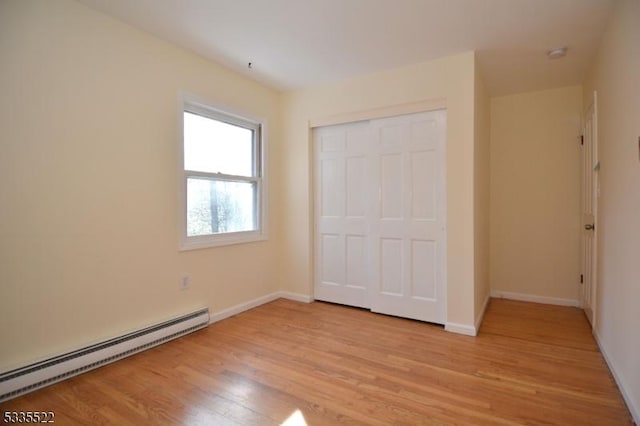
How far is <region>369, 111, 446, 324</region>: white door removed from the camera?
10.7 feet

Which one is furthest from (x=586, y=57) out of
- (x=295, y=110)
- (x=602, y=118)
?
(x=295, y=110)

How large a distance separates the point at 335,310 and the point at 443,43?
2.92 metres

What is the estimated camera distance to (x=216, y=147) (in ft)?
11.3

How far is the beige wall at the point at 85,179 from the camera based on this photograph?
80.8 inches

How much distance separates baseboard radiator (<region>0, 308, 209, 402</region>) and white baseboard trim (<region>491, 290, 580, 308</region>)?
3.74 meters

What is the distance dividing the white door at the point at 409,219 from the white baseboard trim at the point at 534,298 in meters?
1.58

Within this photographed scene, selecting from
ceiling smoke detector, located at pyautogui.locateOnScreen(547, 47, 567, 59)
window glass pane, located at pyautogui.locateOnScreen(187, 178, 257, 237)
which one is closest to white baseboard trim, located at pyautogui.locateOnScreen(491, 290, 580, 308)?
ceiling smoke detector, located at pyautogui.locateOnScreen(547, 47, 567, 59)

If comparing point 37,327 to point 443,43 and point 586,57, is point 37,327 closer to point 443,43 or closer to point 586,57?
point 443,43

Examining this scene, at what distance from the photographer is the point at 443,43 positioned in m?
2.85

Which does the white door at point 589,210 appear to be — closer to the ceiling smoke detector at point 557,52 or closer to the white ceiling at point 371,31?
the ceiling smoke detector at point 557,52

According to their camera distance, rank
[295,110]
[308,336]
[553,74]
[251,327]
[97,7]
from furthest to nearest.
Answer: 1. [295,110]
2. [553,74]
3. [251,327]
4. [308,336]
5. [97,7]

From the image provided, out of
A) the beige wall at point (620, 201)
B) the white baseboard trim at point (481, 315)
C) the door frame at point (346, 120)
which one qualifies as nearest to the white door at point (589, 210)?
the beige wall at point (620, 201)

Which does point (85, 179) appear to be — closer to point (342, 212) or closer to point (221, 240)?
point (221, 240)

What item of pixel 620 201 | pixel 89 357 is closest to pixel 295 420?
pixel 89 357
